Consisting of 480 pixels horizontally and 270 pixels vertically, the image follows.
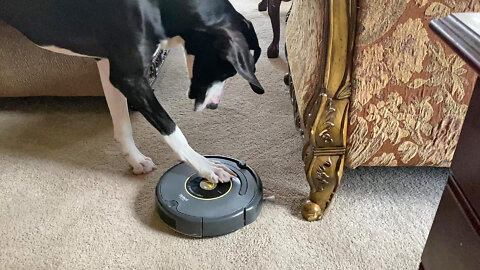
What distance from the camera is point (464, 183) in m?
0.64

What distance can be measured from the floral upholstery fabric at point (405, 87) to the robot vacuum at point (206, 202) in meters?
0.29

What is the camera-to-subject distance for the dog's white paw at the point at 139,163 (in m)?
1.47

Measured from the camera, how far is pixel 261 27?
2.41 meters

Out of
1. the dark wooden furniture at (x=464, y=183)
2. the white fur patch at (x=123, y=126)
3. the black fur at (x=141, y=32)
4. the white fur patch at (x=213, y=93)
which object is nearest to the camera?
the dark wooden furniture at (x=464, y=183)

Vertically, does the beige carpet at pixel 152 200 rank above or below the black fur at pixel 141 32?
below

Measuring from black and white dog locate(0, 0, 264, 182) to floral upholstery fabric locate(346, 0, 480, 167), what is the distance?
288 mm

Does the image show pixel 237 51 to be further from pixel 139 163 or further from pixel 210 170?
pixel 139 163

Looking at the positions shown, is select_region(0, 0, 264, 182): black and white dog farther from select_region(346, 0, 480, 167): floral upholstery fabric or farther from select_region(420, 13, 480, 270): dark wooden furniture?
select_region(420, 13, 480, 270): dark wooden furniture

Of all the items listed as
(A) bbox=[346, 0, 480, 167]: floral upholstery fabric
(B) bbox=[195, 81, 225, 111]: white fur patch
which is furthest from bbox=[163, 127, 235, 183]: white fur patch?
(A) bbox=[346, 0, 480, 167]: floral upholstery fabric

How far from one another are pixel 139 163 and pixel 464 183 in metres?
1.03

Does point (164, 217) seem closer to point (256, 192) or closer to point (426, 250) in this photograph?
point (256, 192)

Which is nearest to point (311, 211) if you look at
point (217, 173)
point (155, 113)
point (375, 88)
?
point (217, 173)

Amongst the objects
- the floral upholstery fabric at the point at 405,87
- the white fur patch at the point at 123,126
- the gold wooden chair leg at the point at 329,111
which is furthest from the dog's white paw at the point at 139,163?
the floral upholstery fabric at the point at 405,87

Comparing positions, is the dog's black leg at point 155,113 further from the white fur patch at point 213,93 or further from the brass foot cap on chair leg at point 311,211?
the brass foot cap on chair leg at point 311,211
